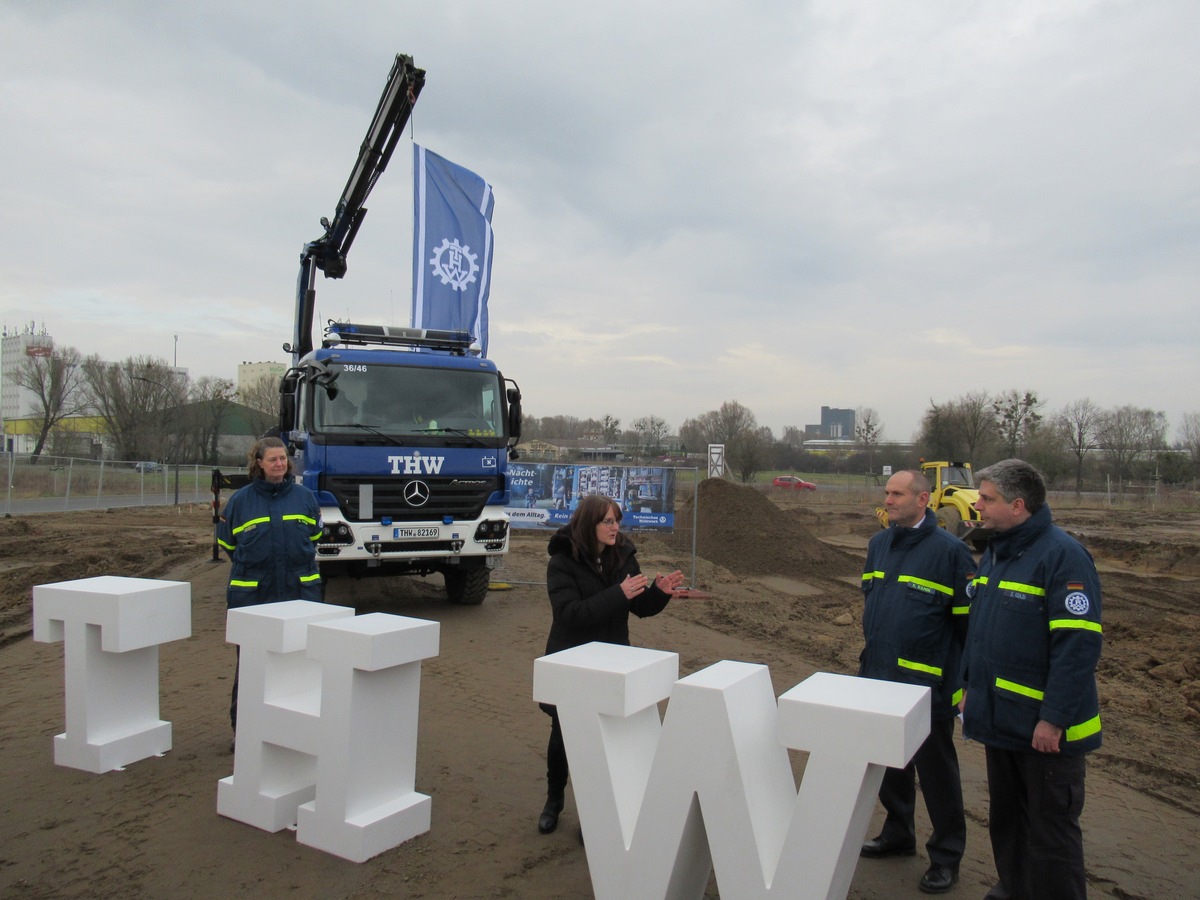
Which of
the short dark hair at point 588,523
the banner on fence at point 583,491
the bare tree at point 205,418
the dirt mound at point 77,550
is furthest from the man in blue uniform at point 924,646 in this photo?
the bare tree at point 205,418

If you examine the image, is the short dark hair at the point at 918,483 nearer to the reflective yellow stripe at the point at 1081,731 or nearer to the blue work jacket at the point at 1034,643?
the blue work jacket at the point at 1034,643

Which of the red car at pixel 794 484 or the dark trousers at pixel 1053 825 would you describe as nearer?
the dark trousers at pixel 1053 825

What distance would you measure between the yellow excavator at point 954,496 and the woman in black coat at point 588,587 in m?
15.0

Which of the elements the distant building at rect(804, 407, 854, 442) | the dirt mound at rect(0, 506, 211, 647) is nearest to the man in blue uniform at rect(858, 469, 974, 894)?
the dirt mound at rect(0, 506, 211, 647)

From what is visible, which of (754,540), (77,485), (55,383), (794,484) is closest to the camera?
(754,540)

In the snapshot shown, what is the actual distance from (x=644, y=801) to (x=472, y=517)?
20.7 feet

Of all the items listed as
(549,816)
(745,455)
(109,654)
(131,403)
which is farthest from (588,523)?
(131,403)

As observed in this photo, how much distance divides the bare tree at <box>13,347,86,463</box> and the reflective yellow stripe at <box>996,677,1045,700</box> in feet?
187

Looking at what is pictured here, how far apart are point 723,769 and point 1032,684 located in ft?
3.96

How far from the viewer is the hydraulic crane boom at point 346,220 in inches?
457

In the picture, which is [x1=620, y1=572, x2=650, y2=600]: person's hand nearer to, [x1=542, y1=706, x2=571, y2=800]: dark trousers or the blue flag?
[x1=542, y1=706, x2=571, y2=800]: dark trousers

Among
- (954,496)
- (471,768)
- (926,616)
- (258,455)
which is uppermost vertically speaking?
(258,455)

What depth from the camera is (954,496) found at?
770 inches

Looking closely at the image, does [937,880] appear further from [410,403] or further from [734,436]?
[734,436]
